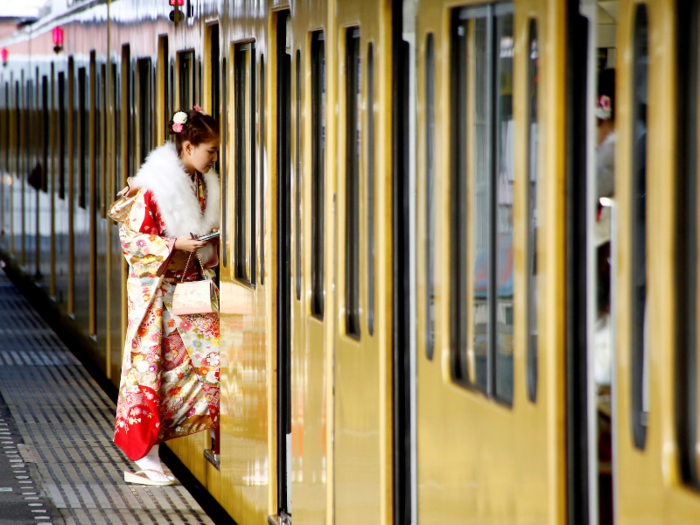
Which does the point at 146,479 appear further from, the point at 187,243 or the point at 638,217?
the point at 638,217

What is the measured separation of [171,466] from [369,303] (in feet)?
10.3

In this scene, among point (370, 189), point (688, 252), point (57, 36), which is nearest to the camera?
point (688, 252)

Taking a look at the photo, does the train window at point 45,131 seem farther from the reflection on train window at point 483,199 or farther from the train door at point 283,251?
the reflection on train window at point 483,199

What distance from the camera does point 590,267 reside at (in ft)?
5.95

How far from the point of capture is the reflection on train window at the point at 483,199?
6.72ft

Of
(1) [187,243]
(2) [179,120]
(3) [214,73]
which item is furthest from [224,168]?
(3) [214,73]

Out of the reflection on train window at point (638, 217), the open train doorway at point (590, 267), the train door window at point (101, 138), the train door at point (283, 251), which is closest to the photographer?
the reflection on train window at point (638, 217)

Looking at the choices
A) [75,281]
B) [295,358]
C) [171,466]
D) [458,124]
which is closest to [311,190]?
[295,358]

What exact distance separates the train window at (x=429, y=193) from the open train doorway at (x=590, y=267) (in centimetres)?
55

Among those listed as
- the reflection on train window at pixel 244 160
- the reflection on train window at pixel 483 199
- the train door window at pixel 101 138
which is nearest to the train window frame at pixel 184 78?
the reflection on train window at pixel 244 160

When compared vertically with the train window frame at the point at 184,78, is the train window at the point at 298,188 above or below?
below

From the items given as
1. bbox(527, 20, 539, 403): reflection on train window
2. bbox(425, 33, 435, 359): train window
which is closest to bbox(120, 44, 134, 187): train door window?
bbox(425, 33, 435, 359): train window

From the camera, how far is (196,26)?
191 inches

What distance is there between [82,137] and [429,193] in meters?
6.89
